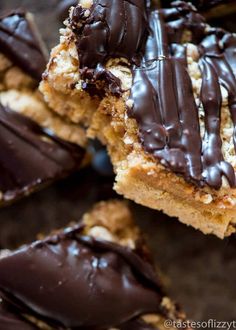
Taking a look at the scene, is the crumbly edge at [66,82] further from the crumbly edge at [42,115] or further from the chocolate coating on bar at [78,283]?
the chocolate coating on bar at [78,283]

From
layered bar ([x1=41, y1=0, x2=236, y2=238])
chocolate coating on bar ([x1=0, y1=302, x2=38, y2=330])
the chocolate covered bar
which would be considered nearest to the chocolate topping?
layered bar ([x1=41, y1=0, x2=236, y2=238])

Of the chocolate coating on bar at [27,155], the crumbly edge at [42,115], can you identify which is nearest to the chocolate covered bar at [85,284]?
the chocolate coating on bar at [27,155]

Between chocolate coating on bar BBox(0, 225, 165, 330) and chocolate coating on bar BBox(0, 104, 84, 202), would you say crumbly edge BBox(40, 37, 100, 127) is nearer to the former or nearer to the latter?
chocolate coating on bar BBox(0, 104, 84, 202)

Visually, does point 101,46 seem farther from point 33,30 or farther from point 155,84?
point 33,30

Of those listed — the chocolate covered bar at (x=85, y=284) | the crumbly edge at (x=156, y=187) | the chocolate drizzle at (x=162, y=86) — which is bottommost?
the chocolate covered bar at (x=85, y=284)

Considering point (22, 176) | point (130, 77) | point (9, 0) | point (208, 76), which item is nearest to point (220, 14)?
point (208, 76)

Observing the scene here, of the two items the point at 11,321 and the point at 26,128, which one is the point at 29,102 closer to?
the point at 26,128
